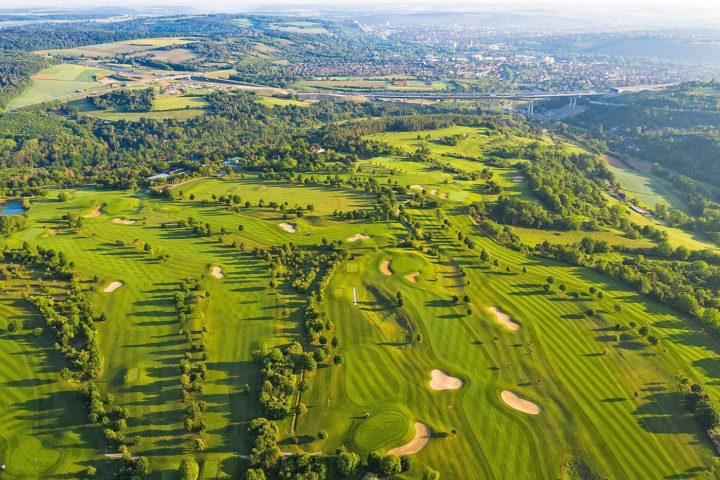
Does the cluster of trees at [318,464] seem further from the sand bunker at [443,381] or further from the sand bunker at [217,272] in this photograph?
the sand bunker at [217,272]

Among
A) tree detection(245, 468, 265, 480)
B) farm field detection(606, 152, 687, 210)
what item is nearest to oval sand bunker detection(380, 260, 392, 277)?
tree detection(245, 468, 265, 480)

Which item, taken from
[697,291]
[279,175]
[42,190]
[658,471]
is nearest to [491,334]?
[658,471]

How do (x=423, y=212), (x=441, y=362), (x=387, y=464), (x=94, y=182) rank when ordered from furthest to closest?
(x=94, y=182) → (x=423, y=212) → (x=441, y=362) → (x=387, y=464)

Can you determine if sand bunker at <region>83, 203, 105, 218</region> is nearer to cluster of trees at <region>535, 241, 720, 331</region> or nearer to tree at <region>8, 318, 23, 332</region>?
tree at <region>8, 318, 23, 332</region>

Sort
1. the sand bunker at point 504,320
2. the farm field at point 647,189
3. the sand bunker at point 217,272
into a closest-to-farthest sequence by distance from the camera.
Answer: the sand bunker at point 504,320
the sand bunker at point 217,272
the farm field at point 647,189

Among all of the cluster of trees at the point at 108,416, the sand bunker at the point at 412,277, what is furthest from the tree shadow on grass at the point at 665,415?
the cluster of trees at the point at 108,416

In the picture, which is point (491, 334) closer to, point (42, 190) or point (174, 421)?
point (174, 421)
